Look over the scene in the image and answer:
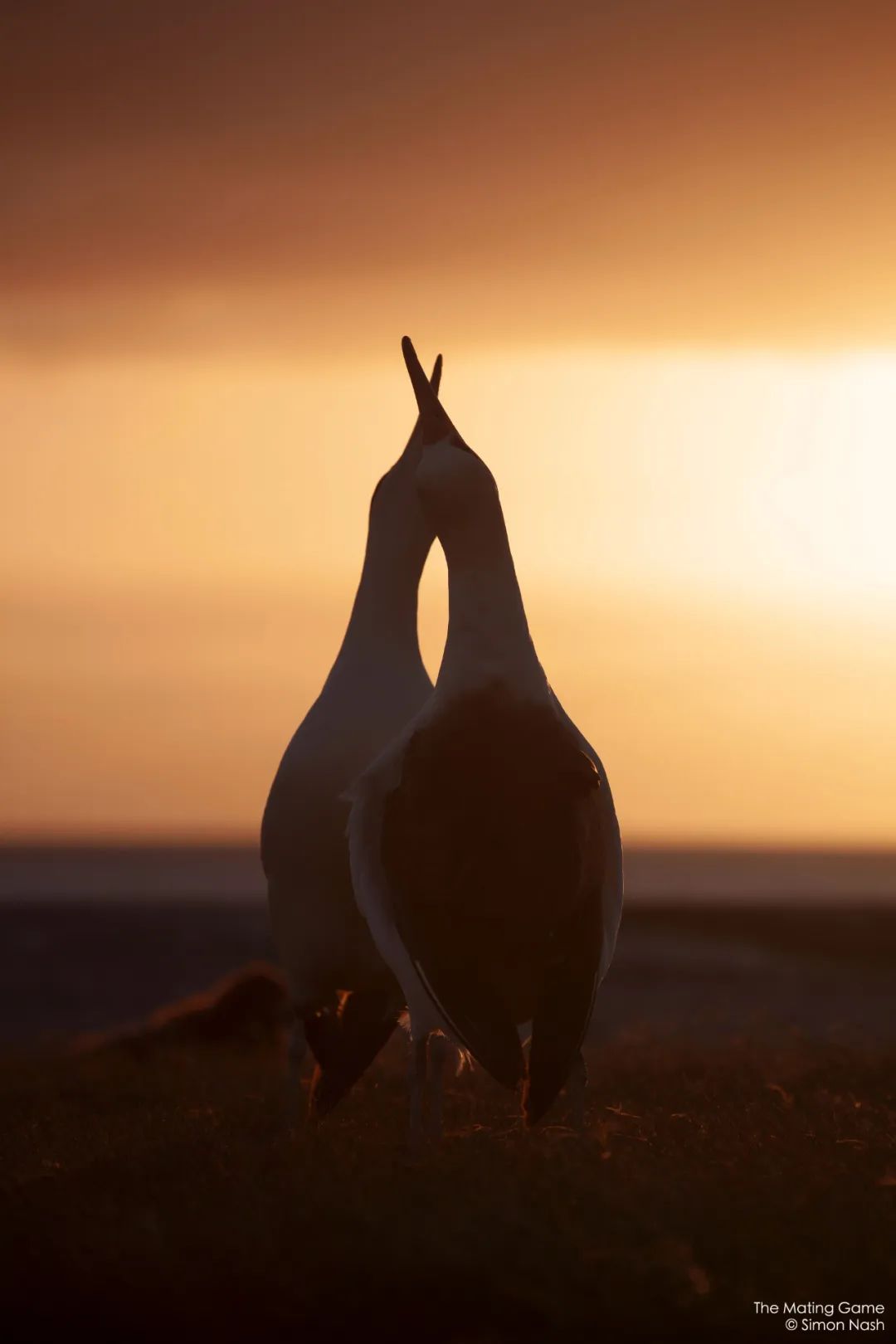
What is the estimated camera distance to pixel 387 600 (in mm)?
9891

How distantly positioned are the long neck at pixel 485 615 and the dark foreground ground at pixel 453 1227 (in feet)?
7.42

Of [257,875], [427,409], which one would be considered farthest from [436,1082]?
[257,875]

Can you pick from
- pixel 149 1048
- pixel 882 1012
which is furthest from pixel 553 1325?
pixel 882 1012

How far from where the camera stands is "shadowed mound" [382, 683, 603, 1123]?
307 inches

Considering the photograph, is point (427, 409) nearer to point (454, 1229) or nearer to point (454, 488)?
point (454, 488)

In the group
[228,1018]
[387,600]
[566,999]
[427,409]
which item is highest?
[427,409]

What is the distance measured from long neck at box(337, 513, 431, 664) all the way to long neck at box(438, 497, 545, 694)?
1.01 m

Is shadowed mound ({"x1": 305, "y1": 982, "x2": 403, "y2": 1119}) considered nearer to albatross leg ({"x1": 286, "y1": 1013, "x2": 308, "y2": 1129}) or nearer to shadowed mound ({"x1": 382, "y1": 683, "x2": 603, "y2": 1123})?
albatross leg ({"x1": 286, "y1": 1013, "x2": 308, "y2": 1129})

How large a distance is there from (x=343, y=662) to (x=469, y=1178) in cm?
336

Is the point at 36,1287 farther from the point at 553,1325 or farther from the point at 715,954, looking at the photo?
the point at 715,954

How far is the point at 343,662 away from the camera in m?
9.79

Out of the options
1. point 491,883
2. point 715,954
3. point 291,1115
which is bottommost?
point 715,954

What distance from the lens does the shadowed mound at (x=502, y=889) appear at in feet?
25.6

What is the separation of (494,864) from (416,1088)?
4.35 feet
